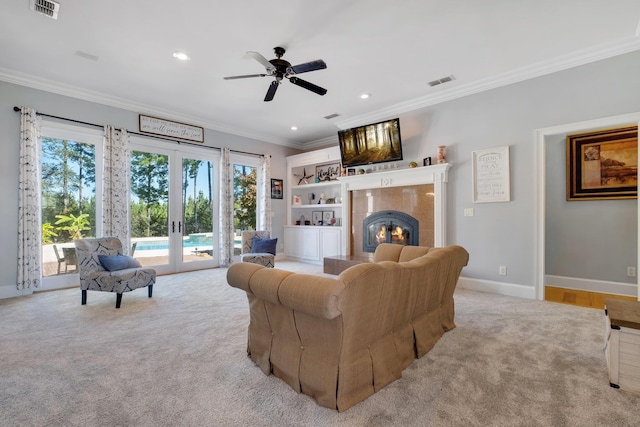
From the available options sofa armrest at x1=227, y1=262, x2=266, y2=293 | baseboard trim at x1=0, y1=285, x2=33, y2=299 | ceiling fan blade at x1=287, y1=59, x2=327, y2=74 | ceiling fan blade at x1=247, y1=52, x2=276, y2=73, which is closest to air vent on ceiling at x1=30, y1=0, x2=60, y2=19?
ceiling fan blade at x1=247, y1=52, x2=276, y2=73

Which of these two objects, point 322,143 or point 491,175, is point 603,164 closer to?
point 491,175

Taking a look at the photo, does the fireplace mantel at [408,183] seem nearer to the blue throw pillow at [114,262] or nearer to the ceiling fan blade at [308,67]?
the ceiling fan blade at [308,67]

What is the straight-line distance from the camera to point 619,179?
13.9 feet

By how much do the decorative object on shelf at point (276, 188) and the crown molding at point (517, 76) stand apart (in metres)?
2.67

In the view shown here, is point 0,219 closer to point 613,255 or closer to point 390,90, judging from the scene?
point 390,90

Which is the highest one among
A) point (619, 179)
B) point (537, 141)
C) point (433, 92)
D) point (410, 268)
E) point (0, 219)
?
point (433, 92)

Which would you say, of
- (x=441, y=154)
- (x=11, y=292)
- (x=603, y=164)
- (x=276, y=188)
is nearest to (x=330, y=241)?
(x=276, y=188)

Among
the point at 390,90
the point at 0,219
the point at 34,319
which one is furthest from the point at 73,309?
the point at 390,90

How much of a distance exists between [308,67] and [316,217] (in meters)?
4.64

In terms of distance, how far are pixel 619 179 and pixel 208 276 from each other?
6459 mm

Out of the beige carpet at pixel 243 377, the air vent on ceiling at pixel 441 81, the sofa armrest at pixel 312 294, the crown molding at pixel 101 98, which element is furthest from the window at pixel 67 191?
the air vent on ceiling at pixel 441 81

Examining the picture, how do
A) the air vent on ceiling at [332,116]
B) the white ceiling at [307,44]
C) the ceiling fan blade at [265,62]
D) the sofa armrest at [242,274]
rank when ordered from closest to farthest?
the sofa armrest at [242,274] → the white ceiling at [307,44] → the ceiling fan blade at [265,62] → the air vent on ceiling at [332,116]

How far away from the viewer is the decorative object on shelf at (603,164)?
415 centimetres

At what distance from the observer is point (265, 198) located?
7.12m
